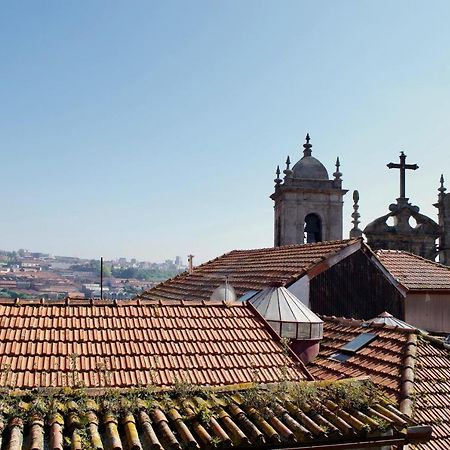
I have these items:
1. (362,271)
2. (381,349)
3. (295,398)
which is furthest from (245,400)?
(362,271)

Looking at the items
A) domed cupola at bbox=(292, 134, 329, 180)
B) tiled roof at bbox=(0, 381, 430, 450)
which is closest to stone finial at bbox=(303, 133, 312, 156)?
domed cupola at bbox=(292, 134, 329, 180)

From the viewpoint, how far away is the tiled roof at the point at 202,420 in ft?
18.1

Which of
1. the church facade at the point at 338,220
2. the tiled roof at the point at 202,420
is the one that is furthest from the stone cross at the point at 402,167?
the tiled roof at the point at 202,420

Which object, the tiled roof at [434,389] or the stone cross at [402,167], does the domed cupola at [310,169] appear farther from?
the tiled roof at [434,389]

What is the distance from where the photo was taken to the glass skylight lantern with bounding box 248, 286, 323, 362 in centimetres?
1100

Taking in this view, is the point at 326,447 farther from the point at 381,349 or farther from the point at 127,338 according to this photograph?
the point at 381,349

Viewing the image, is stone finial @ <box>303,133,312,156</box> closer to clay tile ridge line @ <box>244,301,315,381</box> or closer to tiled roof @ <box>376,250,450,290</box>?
tiled roof @ <box>376,250,450,290</box>

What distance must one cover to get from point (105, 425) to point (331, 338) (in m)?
7.07

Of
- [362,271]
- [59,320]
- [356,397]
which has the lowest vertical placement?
[356,397]

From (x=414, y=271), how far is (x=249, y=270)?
477 centimetres

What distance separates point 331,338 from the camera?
12.1 meters

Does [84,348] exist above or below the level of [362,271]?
below

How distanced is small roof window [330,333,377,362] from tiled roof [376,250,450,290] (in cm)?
541

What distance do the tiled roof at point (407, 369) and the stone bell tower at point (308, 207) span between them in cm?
1142
